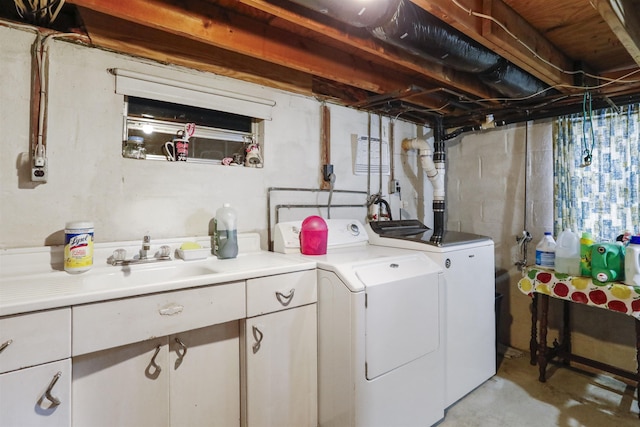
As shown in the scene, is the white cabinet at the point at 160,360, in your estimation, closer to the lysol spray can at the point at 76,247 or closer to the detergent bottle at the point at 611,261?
the lysol spray can at the point at 76,247

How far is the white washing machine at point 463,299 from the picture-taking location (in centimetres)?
200

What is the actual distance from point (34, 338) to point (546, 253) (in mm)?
2855

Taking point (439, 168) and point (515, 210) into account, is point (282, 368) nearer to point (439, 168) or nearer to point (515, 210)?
point (439, 168)

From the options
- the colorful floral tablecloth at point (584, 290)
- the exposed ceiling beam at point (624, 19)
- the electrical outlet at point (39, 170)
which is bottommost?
the colorful floral tablecloth at point (584, 290)

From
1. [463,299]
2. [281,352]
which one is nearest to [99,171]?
[281,352]

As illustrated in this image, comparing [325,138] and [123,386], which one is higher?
[325,138]

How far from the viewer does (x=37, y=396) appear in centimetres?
105

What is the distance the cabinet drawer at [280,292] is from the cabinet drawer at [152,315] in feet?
0.18

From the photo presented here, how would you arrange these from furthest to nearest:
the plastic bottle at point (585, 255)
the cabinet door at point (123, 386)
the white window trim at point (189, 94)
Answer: the plastic bottle at point (585, 255) → the white window trim at point (189, 94) → the cabinet door at point (123, 386)

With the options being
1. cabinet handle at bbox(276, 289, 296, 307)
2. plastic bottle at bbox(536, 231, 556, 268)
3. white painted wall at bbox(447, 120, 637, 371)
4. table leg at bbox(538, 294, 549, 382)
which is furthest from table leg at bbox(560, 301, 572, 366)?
cabinet handle at bbox(276, 289, 296, 307)

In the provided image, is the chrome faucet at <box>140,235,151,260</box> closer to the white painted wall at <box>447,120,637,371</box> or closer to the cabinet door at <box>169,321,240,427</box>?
the cabinet door at <box>169,321,240,427</box>

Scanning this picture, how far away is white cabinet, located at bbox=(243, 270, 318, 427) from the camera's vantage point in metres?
1.52

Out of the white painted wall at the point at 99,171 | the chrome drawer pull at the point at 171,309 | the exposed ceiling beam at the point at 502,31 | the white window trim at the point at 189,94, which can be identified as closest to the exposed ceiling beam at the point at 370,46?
the exposed ceiling beam at the point at 502,31

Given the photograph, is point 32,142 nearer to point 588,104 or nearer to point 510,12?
point 510,12
